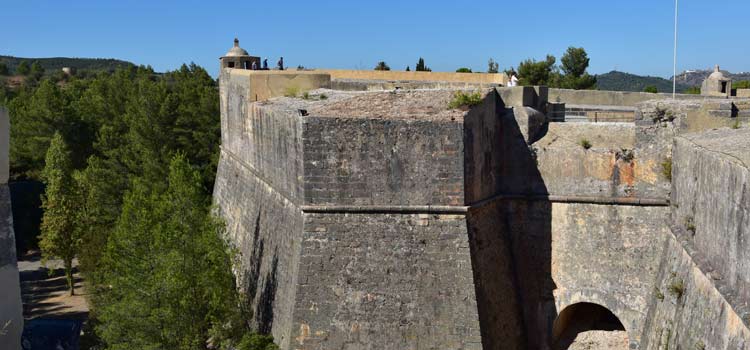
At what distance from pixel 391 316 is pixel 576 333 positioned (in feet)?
13.8

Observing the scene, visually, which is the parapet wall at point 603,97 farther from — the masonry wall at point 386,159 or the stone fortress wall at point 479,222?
the masonry wall at point 386,159

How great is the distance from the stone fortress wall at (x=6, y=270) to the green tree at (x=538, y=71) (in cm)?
2580

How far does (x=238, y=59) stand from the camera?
23469mm

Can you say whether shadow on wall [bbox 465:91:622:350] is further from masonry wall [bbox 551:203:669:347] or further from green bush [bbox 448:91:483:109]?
green bush [bbox 448:91:483:109]

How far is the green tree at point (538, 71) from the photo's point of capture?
30516 millimetres

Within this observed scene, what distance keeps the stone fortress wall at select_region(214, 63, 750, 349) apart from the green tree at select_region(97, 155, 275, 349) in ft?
2.62

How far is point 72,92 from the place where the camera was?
38.7 metres

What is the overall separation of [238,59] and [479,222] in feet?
41.7

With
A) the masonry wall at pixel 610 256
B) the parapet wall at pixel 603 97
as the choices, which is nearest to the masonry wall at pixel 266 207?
the masonry wall at pixel 610 256

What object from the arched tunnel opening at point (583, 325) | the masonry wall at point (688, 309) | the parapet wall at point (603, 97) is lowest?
the arched tunnel opening at point (583, 325)

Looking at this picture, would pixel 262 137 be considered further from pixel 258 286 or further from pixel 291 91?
pixel 258 286

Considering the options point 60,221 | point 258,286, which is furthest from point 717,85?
point 60,221

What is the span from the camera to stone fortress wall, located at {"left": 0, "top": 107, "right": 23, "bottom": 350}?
19.7ft

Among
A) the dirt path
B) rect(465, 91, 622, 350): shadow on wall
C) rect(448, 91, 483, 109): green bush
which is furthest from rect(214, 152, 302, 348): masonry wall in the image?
the dirt path
